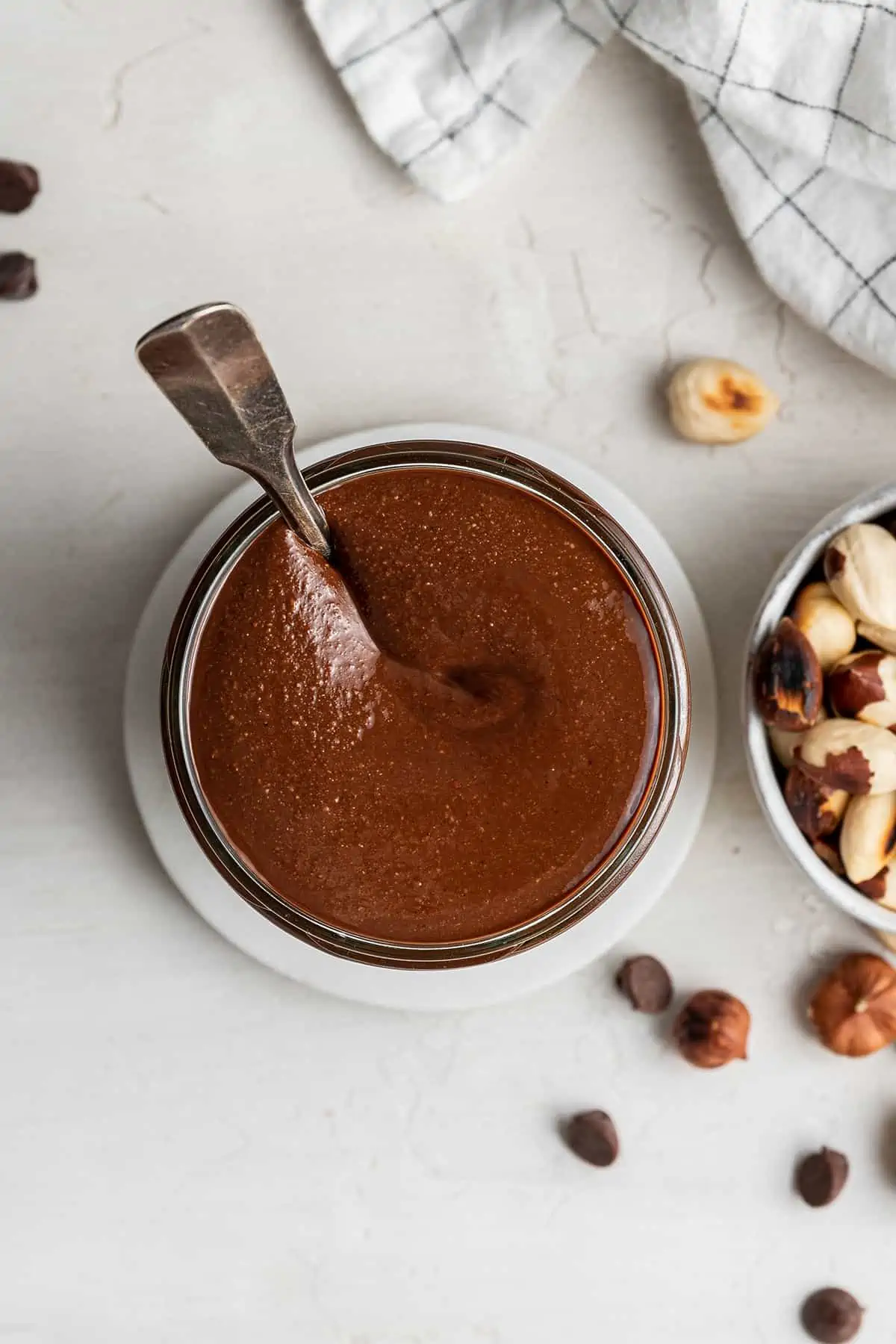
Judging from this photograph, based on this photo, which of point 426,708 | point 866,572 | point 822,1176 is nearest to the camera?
point 426,708

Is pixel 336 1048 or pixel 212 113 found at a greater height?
pixel 212 113

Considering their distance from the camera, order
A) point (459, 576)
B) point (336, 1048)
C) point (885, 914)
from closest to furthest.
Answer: point (459, 576) < point (885, 914) < point (336, 1048)

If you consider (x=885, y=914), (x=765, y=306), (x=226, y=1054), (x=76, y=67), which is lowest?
(x=226, y=1054)

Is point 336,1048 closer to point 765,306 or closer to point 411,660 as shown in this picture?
point 411,660

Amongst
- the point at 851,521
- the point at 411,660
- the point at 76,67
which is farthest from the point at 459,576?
the point at 76,67

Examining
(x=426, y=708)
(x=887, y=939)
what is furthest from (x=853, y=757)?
(x=426, y=708)

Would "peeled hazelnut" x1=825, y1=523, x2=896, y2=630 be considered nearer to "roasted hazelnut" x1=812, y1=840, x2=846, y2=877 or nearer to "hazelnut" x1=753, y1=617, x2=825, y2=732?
"hazelnut" x1=753, y1=617, x2=825, y2=732

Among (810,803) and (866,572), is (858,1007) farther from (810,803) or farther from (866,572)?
(866,572)

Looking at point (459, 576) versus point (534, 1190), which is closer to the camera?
point (459, 576)
